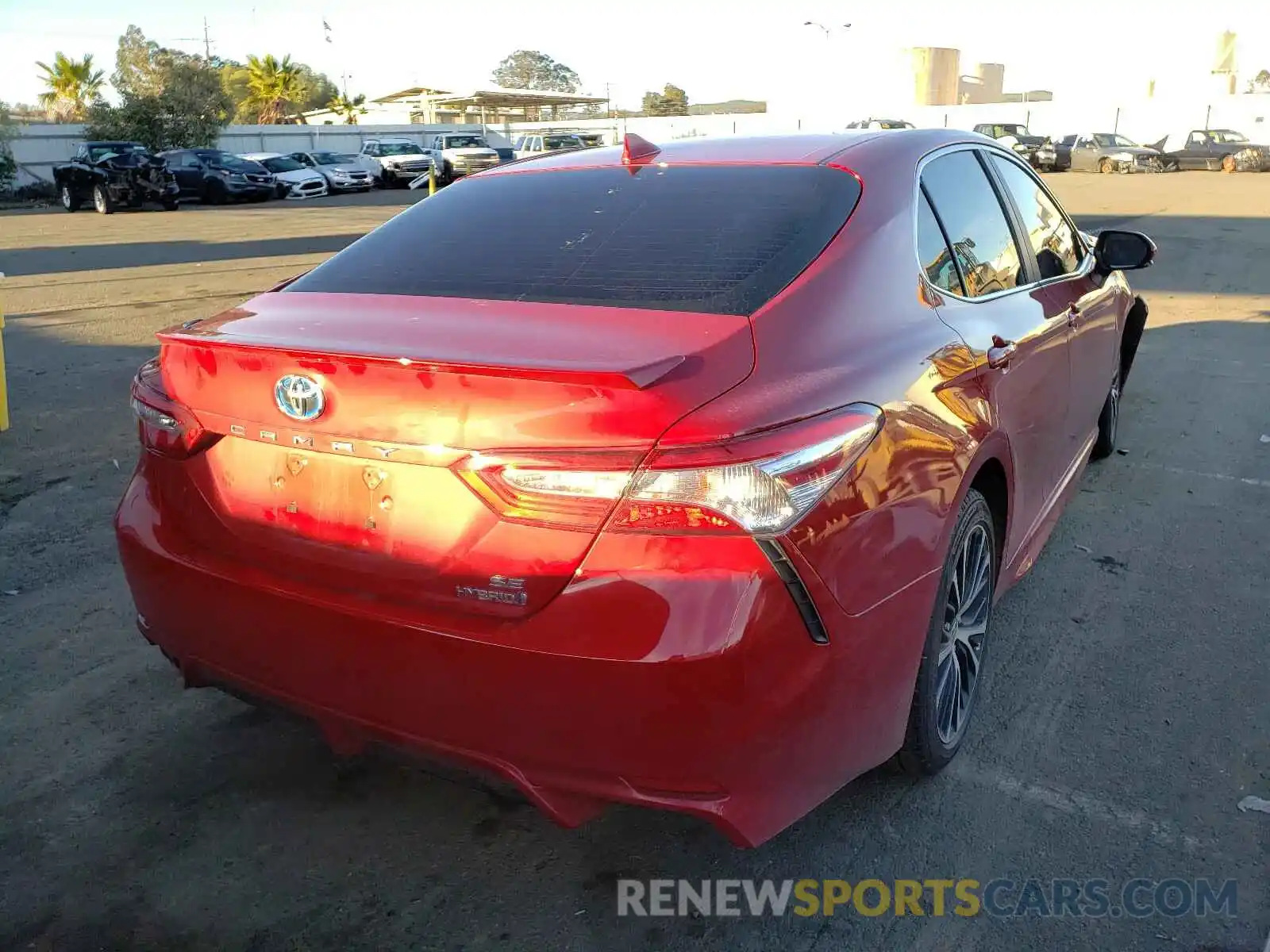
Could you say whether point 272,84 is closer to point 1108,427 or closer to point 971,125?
point 971,125

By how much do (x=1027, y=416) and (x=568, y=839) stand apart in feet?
6.23

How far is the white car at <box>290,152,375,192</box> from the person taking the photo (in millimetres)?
31697

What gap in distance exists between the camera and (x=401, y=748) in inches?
92.0

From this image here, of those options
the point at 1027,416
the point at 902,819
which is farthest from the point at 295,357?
A: the point at 1027,416

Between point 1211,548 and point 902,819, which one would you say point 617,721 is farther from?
point 1211,548

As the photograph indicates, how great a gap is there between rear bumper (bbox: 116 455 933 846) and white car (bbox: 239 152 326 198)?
97.7 feet

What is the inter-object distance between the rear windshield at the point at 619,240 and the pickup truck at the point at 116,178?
84.7 feet

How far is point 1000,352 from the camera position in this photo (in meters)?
3.12

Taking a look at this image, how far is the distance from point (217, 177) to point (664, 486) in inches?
1167

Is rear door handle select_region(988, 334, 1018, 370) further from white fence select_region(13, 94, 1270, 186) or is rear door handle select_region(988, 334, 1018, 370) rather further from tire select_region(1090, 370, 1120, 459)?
white fence select_region(13, 94, 1270, 186)

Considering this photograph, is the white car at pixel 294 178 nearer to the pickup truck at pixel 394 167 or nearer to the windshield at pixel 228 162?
the windshield at pixel 228 162

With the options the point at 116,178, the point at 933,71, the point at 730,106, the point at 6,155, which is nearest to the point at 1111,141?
the point at 116,178

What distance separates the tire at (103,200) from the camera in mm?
26250

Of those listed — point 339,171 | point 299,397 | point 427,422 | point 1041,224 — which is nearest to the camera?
point 427,422
